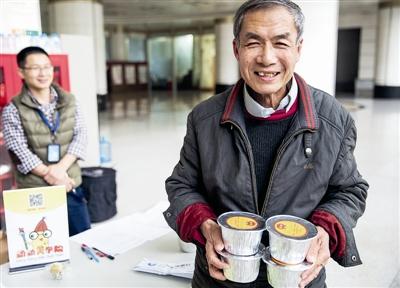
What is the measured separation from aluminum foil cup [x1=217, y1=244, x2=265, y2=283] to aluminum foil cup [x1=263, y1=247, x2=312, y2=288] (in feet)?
0.09

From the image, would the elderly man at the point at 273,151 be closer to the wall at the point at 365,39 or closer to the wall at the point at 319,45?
the wall at the point at 319,45

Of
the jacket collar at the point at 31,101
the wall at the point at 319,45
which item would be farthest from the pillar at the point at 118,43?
the jacket collar at the point at 31,101

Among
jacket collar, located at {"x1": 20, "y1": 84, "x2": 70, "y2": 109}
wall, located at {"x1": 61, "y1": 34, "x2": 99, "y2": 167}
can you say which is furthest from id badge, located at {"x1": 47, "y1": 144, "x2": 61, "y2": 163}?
wall, located at {"x1": 61, "y1": 34, "x2": 99, "y2": 167}

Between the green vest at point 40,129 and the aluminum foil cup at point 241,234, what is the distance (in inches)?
68.9

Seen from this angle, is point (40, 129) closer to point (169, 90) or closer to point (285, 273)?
point (285, 273)

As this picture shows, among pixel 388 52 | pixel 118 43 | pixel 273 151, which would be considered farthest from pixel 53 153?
pixel 118 43

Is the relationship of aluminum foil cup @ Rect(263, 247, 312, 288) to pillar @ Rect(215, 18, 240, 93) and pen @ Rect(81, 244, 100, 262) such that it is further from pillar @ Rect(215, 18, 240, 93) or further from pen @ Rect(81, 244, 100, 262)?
pillar @ Rect(215, 18, 240, 93)

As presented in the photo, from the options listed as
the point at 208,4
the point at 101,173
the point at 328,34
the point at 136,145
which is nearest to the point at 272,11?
the point at 101,173

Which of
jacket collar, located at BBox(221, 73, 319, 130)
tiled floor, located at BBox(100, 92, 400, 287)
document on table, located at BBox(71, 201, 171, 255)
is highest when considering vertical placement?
jacket collar, located at BBox(221, 73, 319, 130)

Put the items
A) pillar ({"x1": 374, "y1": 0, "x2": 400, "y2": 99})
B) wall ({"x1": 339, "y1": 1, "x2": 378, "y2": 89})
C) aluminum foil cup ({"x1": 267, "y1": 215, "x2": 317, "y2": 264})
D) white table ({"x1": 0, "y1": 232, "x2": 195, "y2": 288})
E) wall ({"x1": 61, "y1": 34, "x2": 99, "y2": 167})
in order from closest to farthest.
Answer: aluminum foil cup ({"x1": 267, "y1": 215, "x2": 317, "y2": 264}), white table ({"x1": 0, "y1": 232, "x2": 195, "y2": 288}), wall ({"x1": 61, "y1": 34, "x2": 99, "y2": 167}), pillar ({"x1": 374, "y1": 0, "x2": 400, "y2": 99}), wall ({"x1": 339, "y1": 1, "x2": 378, "y2": 89})

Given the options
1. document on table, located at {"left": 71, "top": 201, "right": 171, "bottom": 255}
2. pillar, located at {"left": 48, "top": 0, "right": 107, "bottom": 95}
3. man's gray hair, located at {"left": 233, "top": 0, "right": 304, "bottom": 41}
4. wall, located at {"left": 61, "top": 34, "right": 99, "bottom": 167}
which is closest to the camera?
man's gray hair, located at {"left": 233, "top": 0, "right": 304, "bottom": 41}

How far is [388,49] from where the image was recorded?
13.7 meters

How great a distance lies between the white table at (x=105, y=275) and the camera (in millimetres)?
1386

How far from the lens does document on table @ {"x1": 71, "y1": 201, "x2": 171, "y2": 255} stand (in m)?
1.67
